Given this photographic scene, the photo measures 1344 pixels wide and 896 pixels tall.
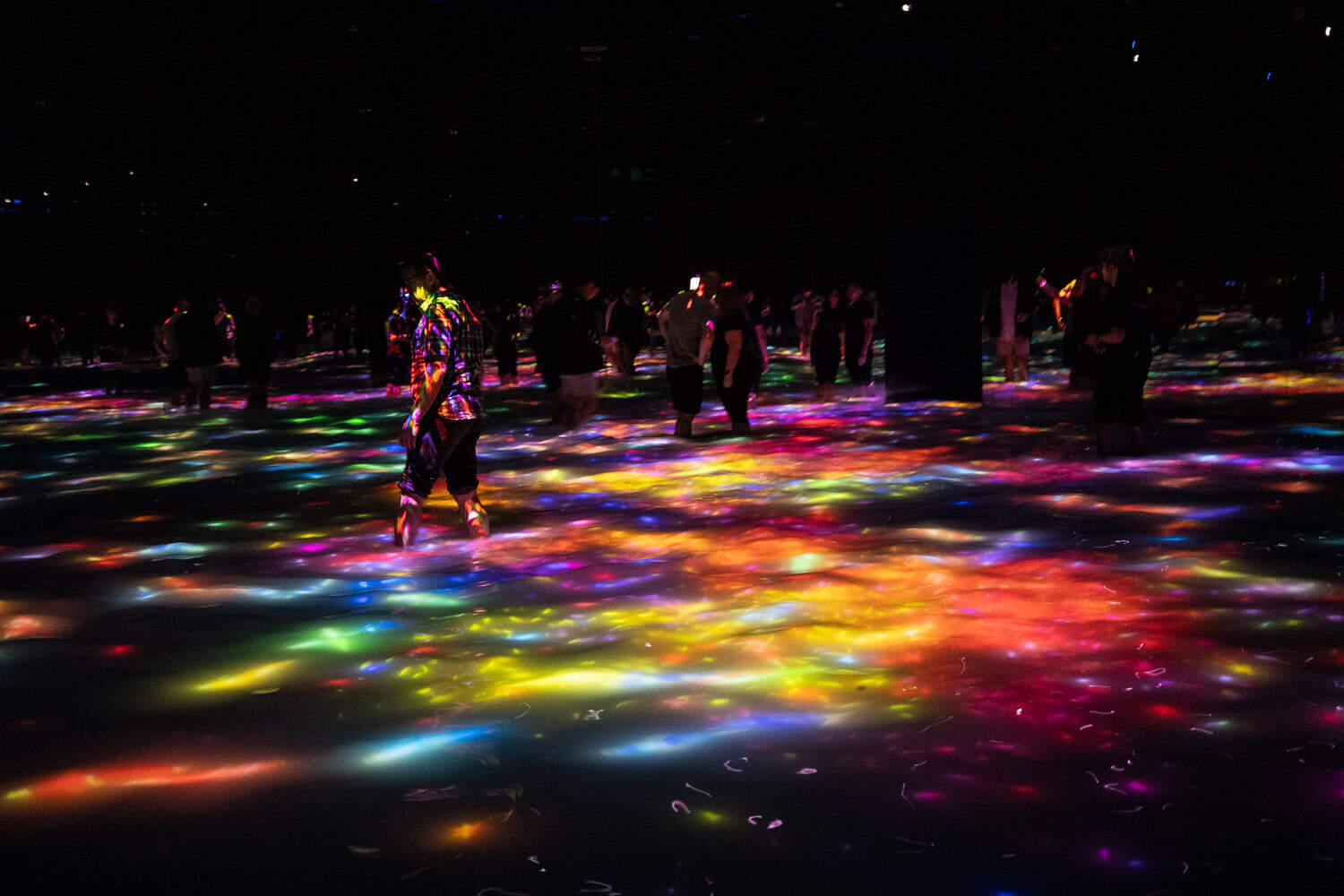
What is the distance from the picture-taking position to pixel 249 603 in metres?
6.80

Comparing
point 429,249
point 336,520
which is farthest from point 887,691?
point 336,520

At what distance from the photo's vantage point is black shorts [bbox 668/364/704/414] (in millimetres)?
14070

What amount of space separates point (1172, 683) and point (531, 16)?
14684 millimetres

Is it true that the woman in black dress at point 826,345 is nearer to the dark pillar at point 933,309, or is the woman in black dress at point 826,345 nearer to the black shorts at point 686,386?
the dark pillar at point 933,309

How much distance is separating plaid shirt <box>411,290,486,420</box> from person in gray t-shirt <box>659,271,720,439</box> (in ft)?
19.5

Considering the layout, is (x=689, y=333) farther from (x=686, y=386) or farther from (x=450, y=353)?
(x=450, y=353)

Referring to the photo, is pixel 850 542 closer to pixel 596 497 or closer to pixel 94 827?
pixel 596 497

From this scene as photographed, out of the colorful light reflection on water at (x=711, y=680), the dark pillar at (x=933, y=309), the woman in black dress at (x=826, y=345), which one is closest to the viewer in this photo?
the colorful light reflection on water at (x=711, y=680)

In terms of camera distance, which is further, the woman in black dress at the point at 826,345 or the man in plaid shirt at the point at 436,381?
the woman in black dress at the point at 826,345

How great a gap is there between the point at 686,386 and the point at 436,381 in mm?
6764

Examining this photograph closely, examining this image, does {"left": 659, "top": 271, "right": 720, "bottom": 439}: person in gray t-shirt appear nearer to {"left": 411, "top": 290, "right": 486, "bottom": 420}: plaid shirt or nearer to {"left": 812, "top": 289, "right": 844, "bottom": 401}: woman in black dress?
{"left": 812, "top": 289, "right": 844, "bottom": 401}: woman in black dress

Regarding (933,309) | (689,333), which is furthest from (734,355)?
(933,309)

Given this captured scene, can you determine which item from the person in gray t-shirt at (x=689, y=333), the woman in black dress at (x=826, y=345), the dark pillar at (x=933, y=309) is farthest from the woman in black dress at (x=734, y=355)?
the woman in black dress at (x=826, y=345)

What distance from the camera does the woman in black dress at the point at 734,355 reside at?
46.1 ft
